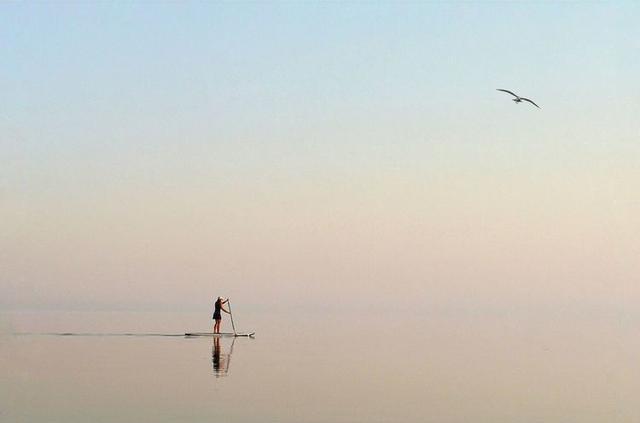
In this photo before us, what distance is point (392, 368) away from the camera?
37.1 metres

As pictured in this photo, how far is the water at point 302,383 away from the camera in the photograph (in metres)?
25.0

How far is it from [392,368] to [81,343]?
1661 cm

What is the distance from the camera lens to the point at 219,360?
38.0 metres

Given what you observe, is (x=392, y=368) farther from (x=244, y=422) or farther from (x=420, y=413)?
A: (x=244, y=422)

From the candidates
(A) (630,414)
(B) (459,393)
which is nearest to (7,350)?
(B) (459,393)

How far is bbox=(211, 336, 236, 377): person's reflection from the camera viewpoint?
33344mm

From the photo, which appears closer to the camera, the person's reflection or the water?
the water

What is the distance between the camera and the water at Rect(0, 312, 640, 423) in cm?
2505

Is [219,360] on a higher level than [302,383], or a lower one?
higher

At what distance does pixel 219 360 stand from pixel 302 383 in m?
7.73

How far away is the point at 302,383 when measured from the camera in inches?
1216

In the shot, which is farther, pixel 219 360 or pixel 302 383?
pixel 219 360

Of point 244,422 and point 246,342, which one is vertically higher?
point 246,342

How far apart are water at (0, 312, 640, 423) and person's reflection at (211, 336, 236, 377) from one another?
0.04m
